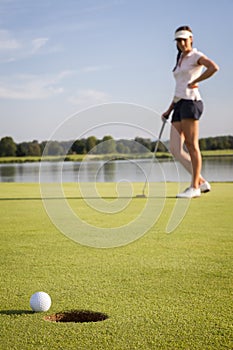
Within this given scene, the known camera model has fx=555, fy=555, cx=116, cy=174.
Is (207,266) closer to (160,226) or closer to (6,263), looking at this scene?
(6,263)

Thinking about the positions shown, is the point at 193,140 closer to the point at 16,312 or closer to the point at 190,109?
the point at 190,109

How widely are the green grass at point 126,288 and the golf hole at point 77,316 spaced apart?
0.15ft

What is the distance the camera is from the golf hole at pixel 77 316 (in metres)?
2.88

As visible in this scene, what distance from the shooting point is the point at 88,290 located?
3.34 meters

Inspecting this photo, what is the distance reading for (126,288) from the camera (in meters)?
3.36

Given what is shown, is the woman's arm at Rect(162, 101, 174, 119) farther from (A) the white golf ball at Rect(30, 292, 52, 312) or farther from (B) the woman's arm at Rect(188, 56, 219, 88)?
(A) the white golf ball at Rect(30, 292, 52, 312)

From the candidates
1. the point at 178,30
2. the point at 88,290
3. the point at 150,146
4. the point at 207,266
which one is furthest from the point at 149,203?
the point at 88,290

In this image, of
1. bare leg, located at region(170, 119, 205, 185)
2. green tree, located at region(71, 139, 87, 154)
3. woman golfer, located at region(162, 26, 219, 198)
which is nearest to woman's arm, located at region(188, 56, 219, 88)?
woman golfer, located at region(162, 26, 219, 198)

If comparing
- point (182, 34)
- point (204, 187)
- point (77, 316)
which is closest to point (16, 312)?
point (77, 316)

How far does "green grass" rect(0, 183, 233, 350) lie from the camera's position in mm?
2539

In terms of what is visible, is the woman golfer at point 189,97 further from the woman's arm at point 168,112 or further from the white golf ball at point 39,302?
the white golf ball at point 39,302

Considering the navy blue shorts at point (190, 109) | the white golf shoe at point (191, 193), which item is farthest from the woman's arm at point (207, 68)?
the white golf shoe at point (191, 193)

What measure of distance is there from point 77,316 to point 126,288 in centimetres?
51

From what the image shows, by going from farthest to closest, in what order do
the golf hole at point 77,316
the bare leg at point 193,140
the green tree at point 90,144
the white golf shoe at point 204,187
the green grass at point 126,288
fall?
the white golf shoe at point 204,187, the green tree at point 90,144, the bare leg at point 193,140, the golf hole at point 77,316, the green grass at point 126,288
